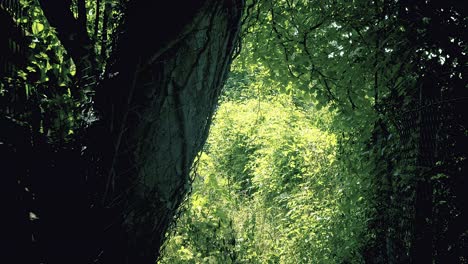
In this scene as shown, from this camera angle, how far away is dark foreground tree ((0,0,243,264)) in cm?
146

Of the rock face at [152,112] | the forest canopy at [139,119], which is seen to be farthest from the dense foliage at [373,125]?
the rock face at [152,112]

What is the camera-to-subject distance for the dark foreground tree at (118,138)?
146 centimetres

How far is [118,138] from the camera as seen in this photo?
5.04 ft

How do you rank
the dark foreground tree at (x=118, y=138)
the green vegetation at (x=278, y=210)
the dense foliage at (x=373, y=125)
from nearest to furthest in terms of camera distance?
the dark foreground tree at (x=118, y=138)
the dense foliage at (x=373, y=125)
the green vegetation at (x=278, y=210)

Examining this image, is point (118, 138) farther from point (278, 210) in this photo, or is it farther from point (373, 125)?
point (278, 210)

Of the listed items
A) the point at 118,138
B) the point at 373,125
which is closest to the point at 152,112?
the point at 118,138

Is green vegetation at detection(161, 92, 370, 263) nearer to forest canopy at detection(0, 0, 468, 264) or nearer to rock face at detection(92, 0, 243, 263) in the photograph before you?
forest canopy at detection(0, 0, 468, 264)

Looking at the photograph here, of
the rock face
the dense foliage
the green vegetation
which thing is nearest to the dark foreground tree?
the rock face

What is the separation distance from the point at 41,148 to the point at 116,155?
0.29 m

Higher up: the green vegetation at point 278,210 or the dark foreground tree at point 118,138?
the dark foreground tree at point 118,138

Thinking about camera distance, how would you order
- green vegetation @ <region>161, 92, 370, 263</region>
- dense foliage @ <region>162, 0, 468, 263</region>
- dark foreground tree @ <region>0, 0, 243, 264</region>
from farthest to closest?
green vegetation @ <region>161, 92, 370, 263</region>, dense foliage @ <region>162, 0, 468, 263</region>, dark foreground tree @ <region>0, 0, 243, 264</region>

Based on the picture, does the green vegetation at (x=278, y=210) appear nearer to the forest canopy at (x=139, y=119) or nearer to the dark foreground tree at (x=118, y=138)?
the forest canopy at (x=139, y=119)

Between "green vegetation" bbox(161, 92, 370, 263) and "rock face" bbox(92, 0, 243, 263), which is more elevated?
"rock face" bbox(92, 0, 243, 263)

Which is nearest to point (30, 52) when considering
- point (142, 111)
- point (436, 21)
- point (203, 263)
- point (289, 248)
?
point (142, 111)
